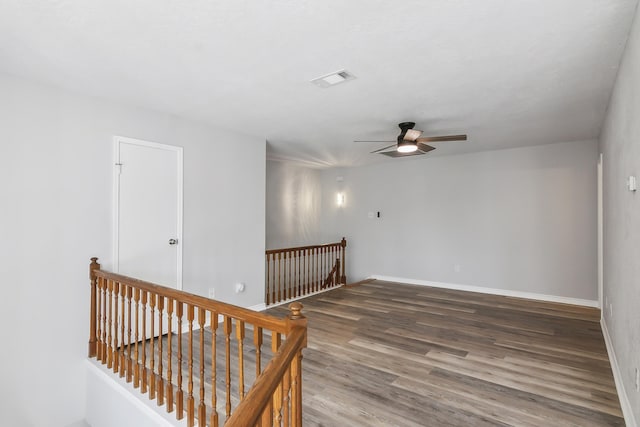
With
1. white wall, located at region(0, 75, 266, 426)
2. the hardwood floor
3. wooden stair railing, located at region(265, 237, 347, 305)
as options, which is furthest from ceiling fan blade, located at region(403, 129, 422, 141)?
wooden stair railing, located at region(265, 237, 347, 305)

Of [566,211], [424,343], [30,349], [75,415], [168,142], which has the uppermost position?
[168,142]

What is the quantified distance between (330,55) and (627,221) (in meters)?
2.31

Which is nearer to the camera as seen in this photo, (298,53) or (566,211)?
(298,53)

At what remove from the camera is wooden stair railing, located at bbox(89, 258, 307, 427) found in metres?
1.35

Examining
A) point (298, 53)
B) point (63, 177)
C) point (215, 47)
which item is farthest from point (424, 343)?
point (63, 177)

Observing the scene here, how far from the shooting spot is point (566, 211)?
209 inches

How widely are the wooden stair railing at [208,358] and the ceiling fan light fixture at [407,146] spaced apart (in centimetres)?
263

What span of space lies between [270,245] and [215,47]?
528 centimetres

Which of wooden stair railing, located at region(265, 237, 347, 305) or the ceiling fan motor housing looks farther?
wooden stair railing, located at region(265, 237, 347, 305)

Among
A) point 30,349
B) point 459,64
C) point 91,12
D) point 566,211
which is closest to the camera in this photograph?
point 91,12

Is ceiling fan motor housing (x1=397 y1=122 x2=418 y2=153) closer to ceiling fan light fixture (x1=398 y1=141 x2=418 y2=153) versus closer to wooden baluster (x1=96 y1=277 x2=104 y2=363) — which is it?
ceiling fan light fixture (x1=398 y1=141 x2=418 y2=153)

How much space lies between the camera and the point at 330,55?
2424 millimetres

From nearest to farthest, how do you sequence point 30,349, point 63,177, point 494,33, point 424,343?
point 494,33, point 30,349, point 63,177, point 424,343

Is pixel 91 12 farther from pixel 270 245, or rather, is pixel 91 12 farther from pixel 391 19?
pixel 270 245
